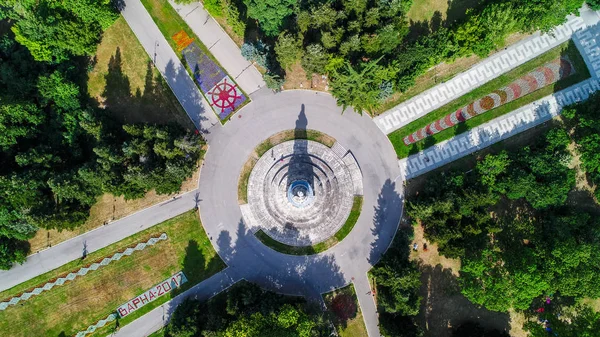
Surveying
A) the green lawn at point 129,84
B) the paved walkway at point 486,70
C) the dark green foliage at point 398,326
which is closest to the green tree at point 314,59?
the paved walkway at point 486,70

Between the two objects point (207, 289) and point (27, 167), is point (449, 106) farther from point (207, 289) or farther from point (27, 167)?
point (27, 167)

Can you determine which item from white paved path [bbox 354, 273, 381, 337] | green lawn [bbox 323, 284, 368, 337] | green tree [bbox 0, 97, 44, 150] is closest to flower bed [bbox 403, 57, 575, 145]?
white paved path [bbox 354, 273, 381, 337]

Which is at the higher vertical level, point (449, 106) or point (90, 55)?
point (90, 55)

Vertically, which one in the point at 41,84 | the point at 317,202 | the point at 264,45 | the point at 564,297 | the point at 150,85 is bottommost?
the point at 564,297

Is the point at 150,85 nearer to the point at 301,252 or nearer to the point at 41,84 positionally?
the point at 41,84

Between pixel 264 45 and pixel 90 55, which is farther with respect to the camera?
pixel 90 55

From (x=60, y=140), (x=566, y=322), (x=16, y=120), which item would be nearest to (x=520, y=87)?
(x=566, y=322)

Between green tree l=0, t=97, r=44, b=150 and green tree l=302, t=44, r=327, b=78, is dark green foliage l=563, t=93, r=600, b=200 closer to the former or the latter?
green tree l=302, t=44, r=327, b=78

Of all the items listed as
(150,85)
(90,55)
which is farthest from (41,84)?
(150,85)

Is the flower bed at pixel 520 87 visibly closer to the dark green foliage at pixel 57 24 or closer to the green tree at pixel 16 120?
the dark green foliage at pixel 57 24
